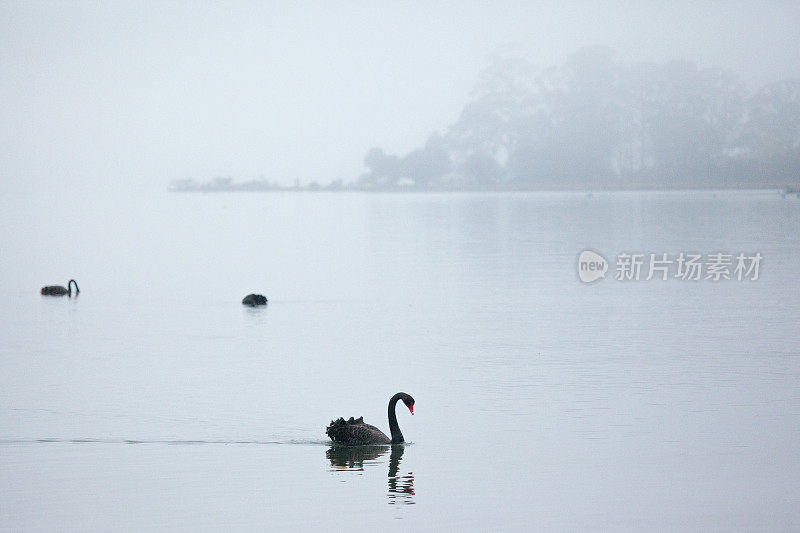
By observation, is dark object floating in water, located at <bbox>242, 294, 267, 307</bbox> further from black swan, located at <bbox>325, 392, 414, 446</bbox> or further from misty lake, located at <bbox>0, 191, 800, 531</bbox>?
black swan, located at <bbox>325, 392, 414, 446</bbox>

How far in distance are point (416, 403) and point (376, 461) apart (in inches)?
128

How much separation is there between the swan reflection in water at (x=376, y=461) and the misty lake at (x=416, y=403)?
39mm

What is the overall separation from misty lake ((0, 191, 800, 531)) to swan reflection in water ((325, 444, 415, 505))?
39mm

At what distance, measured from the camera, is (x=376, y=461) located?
13.9 metres

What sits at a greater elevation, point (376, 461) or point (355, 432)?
point (355, 432)

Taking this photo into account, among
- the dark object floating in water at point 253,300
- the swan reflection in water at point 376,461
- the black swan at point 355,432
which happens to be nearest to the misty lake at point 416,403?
the swan reflection in water at point 376,461

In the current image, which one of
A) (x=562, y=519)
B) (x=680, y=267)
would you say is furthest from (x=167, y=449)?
(x=680, y=267)

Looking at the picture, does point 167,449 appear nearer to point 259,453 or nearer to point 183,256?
point 259,453

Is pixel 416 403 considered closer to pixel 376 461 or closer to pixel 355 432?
pixel 355 432

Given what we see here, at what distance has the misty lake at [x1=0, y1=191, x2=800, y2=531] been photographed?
1197 centimetres

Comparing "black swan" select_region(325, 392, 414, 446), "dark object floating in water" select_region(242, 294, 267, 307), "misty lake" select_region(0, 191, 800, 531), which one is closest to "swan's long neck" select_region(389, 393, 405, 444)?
"black swan" select_region(325, 392, 414, 446)

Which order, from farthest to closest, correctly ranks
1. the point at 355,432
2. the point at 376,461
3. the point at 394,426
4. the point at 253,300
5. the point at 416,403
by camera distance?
1. the point at 253,300
2. the point at 416,403
3. the point at 394,426
4. the point at 355,432
5. the point at 376,461

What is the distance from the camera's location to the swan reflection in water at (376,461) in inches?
492

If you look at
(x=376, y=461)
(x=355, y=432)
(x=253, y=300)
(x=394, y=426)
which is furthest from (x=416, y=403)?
(x=253, y=300)
